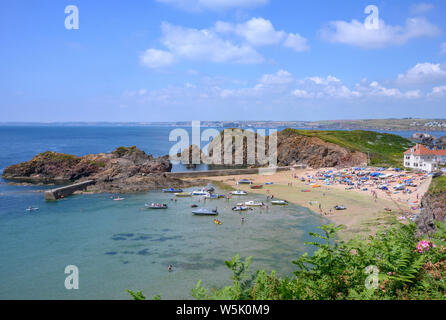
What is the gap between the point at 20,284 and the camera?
2622 centimetres

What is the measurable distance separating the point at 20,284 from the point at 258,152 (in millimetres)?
87145

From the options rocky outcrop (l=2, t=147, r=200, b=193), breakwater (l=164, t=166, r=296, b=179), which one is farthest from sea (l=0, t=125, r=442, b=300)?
breakwater (l=164, t=166, r=296, b=179)

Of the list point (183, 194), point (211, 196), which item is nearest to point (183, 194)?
point (183, 194)

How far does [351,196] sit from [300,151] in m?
42.4

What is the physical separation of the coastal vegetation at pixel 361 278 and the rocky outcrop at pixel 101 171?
55.1 m

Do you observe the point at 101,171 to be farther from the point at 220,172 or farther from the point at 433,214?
the point at 433,214

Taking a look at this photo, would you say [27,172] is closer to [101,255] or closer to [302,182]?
[101,255]

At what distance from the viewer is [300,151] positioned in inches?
3760

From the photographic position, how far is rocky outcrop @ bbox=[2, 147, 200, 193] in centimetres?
6694

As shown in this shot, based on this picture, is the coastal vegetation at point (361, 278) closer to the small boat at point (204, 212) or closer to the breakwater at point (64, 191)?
the small boat at point (204, 212)

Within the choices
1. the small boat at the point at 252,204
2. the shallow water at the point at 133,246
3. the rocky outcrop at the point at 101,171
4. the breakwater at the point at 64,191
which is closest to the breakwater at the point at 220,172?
the rocky outcrop at the point at 101,171

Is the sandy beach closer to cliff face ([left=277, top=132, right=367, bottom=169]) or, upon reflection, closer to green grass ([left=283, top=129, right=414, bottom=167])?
cliff face ([left=277, top=132, right=367, bottom=169])

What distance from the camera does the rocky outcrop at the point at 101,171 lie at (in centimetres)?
6694
